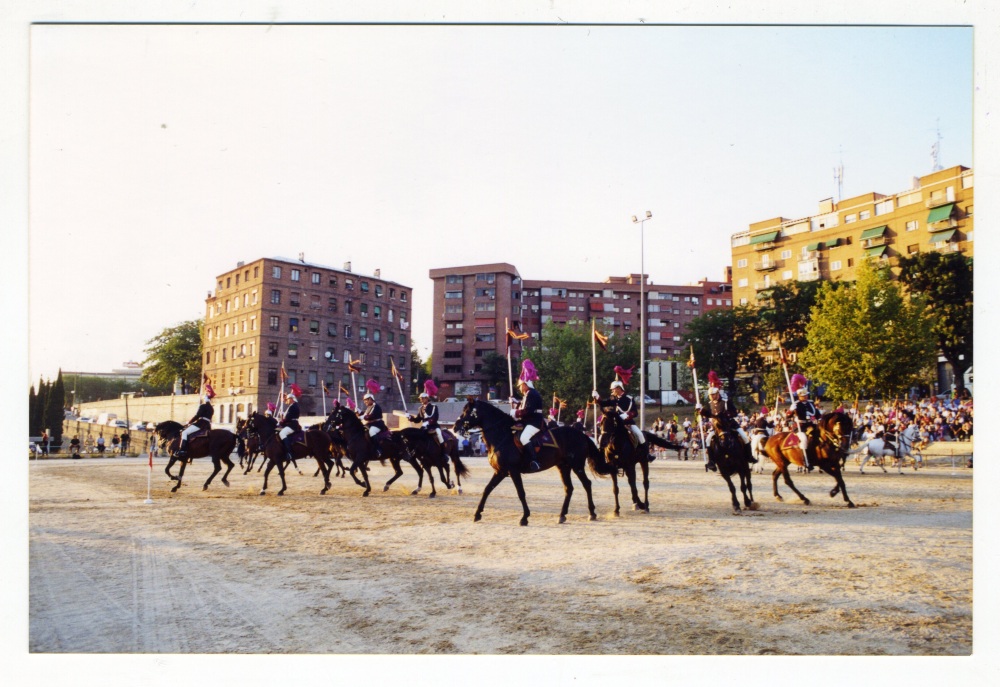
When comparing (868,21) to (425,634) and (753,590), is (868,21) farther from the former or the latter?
(425,634)

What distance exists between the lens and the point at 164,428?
18781mm

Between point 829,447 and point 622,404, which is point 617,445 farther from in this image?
point 829,447

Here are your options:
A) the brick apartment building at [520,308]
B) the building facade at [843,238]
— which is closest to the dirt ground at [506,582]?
the building facade at [843,238]

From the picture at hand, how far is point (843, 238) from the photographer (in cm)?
6116

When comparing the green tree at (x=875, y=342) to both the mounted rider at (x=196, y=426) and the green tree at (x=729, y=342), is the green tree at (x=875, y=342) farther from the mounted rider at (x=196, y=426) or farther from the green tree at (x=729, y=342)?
the mounted rider at (x=196, y=426)

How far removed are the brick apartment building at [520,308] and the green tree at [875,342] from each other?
31.6 m

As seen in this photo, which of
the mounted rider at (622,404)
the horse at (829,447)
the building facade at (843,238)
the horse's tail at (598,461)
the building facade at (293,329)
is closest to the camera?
the mounted rider at (622,404)

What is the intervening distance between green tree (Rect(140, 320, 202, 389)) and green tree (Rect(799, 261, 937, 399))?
64.8 meters

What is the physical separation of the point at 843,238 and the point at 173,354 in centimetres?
7155

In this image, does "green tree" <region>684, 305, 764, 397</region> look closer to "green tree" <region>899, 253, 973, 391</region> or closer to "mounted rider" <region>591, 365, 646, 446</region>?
"green tree" <region>899, 253, 973, 391</region>

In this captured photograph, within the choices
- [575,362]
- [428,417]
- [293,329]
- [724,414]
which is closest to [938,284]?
[724,414]

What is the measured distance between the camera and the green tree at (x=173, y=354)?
248 ft
